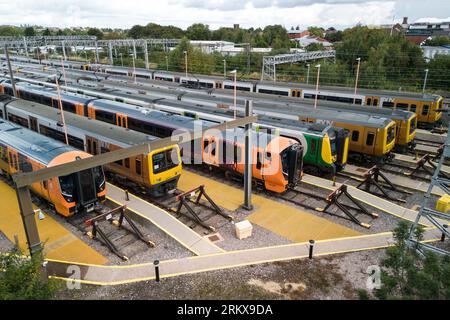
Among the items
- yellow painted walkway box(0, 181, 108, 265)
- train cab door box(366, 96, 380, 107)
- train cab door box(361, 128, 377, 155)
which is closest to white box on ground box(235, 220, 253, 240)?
yellow painted walkway box(0, 181, 108, 265)

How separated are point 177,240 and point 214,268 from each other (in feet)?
7.17

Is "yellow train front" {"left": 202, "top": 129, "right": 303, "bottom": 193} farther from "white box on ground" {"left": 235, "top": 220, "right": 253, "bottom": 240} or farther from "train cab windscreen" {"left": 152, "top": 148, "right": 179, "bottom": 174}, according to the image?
"white box on ground" {"left": 235, "top": 220, "right": 253, "bottom": 240}

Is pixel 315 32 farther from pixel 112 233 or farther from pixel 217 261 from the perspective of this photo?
pixel 217 261

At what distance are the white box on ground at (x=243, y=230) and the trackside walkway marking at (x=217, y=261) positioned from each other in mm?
976

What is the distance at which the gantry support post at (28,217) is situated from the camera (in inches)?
343

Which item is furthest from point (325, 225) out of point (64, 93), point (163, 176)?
point (64, 93)

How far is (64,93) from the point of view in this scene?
29.2 meters

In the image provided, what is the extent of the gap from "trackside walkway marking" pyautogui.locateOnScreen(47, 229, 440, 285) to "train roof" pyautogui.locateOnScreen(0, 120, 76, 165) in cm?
496

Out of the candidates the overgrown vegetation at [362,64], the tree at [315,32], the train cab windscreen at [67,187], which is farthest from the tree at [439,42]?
the train cab windscreen at [67,187]

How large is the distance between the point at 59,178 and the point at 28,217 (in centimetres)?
482

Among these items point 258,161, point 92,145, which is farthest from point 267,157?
point 92,145

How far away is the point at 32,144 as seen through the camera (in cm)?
1588

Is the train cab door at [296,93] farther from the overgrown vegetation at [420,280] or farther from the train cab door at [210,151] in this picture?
the overgrown vegetation at [420,280]
